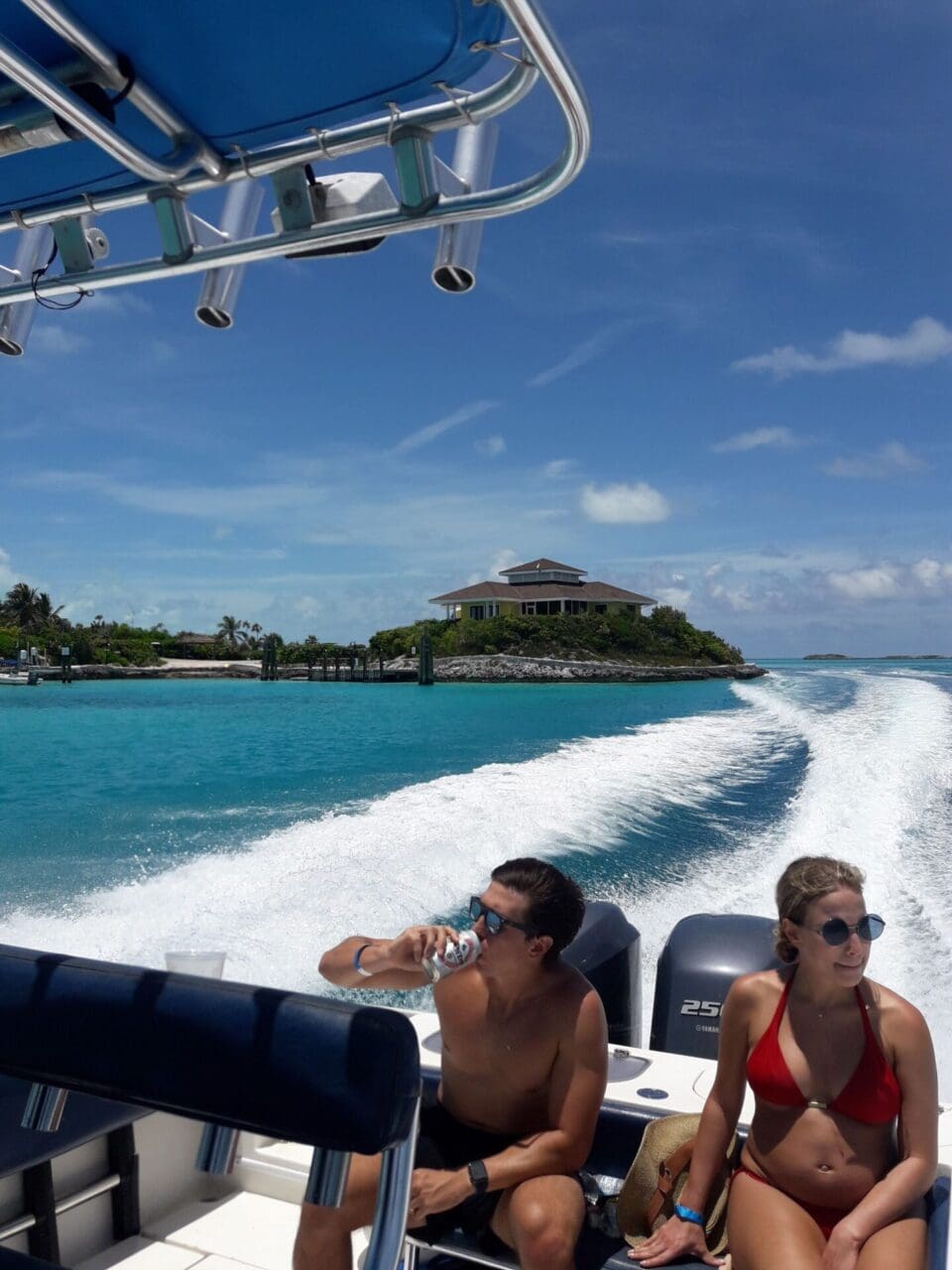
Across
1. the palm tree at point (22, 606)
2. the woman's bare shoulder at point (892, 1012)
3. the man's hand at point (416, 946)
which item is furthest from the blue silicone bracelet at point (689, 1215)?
the palm tree at point (22, 606)

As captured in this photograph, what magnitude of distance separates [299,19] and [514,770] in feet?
34.7

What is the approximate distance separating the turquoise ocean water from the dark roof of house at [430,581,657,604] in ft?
123

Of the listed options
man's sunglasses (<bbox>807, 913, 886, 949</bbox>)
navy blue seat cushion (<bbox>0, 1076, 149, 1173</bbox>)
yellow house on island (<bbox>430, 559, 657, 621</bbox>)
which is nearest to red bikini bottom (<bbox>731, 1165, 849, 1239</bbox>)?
man's sunglasses (<bbox>807, 913, 886, 949</bbox>)

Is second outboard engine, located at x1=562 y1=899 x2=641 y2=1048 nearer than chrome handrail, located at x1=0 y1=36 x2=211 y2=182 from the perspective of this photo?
No

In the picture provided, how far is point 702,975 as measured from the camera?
2797 millimetres

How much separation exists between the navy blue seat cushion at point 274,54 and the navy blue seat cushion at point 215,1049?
133 cm

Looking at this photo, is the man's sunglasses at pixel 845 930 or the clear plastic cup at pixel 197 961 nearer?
the man's sunglasses at pixel 845 930

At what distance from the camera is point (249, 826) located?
10.3 meters

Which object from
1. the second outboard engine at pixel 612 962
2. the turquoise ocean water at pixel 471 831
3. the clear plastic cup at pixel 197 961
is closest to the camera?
the clear plastic cup at pixel 197 961

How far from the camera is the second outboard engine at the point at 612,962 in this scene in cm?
298

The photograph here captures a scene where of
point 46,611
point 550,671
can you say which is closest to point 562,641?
point 550,671

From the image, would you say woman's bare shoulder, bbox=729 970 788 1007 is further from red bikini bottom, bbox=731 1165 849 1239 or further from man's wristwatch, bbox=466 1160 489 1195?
man's wristwatch, bbox=466 1160 489 1195

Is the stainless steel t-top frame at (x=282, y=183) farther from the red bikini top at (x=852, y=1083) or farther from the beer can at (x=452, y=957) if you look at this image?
the red bikini top at (x=852, y=1083)

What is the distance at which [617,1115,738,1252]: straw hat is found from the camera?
5.71 ft
